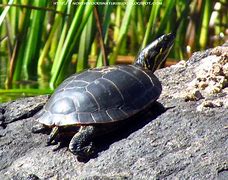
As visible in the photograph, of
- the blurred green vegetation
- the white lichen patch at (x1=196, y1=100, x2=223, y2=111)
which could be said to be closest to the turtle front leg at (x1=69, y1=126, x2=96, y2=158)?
the white lichen patch at (x1=196, y1=100, x2=223, y2=111)

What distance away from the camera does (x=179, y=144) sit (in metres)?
2.79

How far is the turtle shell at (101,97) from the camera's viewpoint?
2896 mm

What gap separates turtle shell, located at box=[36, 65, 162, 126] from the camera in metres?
2.90

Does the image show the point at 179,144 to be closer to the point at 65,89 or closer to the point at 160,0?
the point at 65,89

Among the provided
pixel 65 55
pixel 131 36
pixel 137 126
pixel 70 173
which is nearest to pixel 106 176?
pixel 70 173

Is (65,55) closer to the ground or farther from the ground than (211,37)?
farther from the ground

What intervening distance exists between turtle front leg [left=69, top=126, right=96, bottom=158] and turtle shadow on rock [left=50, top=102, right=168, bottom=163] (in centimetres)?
3

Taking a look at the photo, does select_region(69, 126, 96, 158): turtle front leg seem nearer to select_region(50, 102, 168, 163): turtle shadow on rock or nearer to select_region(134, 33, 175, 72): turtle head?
select_region(50, 102, 168, 163): turtle shadow on rock

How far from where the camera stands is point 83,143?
2.85 m

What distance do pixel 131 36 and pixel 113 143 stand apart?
4.00m

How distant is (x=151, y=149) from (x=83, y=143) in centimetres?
28

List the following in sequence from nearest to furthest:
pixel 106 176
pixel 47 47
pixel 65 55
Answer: pixel 106 176, pixel 65 55, pixel 47 47

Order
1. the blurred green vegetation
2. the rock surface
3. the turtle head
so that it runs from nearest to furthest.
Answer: the rock surface, the turtle head, the blurred green vegetation

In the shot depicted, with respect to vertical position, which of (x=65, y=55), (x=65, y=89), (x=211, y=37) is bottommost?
(x=211, y=37)
